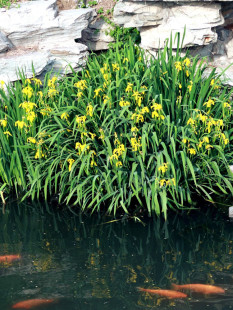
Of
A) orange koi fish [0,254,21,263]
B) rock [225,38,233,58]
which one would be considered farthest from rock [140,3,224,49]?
orange koi fish [0,254,21,263]

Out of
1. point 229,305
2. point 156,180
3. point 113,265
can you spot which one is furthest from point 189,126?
point 229,305

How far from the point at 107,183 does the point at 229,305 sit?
1.87 metres

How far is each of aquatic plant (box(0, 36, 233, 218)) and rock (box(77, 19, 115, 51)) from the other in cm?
150

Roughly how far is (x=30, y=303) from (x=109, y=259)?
3.00 ft

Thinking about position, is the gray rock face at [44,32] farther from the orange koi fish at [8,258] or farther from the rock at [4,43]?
the orange koi fish at [8,258]

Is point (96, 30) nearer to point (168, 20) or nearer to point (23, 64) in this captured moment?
point (168, 20)

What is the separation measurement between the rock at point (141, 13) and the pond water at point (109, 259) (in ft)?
9.36

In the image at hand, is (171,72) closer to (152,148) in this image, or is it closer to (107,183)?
(152,148)

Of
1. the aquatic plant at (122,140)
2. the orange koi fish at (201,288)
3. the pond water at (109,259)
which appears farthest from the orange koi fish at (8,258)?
the orange koi fish at (201,288)

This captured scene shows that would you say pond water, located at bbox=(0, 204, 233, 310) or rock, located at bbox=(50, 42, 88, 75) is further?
rock, located at bbox=(50, 42, 88, 75)

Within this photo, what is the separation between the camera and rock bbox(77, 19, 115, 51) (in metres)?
7.54

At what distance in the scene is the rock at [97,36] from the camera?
7543 mm

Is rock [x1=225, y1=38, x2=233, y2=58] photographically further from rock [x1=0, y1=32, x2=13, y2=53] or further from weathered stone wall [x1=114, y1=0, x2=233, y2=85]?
rock [x1=0, y1=32, x2=13, y2=53]

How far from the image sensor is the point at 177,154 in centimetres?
541
